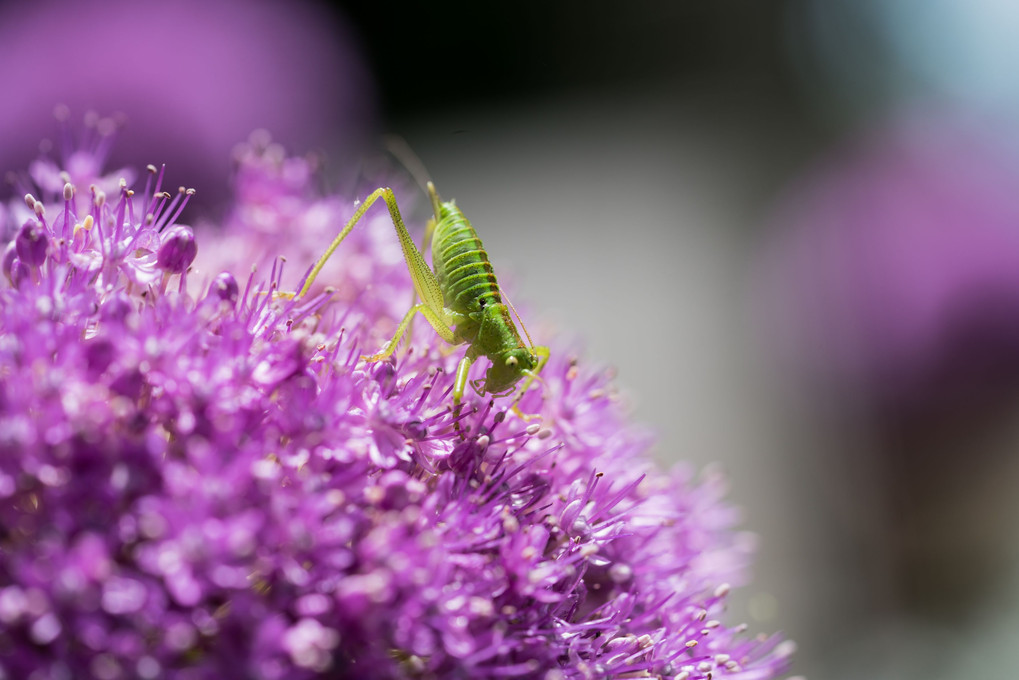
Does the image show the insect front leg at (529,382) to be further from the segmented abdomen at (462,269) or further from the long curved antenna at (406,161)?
the long curved antenna at (406,161)

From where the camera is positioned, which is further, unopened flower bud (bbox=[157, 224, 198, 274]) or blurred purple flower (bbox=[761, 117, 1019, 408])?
blurred purple flower (bbox=[761, 117, 1019, 408])

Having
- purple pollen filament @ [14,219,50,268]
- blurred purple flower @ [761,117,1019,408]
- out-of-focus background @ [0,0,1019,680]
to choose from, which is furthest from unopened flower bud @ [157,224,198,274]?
blurred purple flower @ [761,117,1019,408]

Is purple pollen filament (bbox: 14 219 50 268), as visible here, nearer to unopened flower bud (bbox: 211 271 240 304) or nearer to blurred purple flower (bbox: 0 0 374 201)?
unopened flower bud (bbox: 211 271 240 304)

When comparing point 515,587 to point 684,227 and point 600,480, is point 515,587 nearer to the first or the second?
point 600,480

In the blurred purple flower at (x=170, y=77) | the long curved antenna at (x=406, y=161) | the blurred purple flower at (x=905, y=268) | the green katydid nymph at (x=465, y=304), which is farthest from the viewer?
the blurred purple flower at (x=905, y=268)

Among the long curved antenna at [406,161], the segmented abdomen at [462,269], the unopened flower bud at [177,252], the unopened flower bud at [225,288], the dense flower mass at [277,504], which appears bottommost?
the dense flower mass at [277,504]

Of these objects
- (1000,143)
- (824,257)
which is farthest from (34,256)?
(1000,143)

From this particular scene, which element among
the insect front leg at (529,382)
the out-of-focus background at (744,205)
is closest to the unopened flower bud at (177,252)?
the insect front leg at (529,382)
